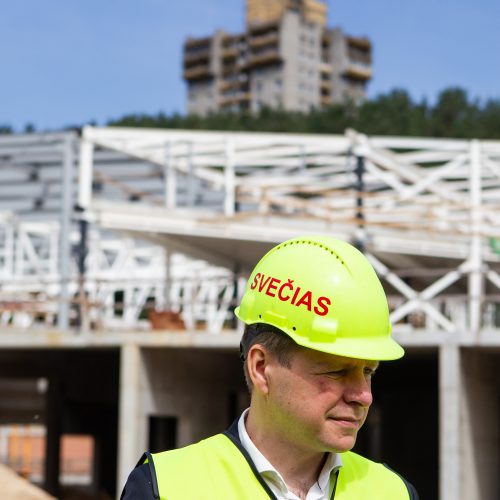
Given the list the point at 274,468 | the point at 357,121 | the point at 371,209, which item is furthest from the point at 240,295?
the point at 357,121

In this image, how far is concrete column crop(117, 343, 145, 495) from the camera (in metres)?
17.7

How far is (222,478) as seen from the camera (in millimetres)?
2080

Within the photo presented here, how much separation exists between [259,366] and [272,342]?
0.18 feet

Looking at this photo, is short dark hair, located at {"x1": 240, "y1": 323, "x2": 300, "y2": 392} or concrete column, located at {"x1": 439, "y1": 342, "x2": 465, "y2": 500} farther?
concrete column, located at {"x1": 439, "y1": 342, "x2": 465, "y2": 500}

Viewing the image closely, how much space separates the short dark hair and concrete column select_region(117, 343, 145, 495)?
15.8 m

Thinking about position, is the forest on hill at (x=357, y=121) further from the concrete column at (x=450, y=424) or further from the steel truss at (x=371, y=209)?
the concrete column at (x=450, y=424)

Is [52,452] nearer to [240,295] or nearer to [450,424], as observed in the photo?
[240,295]

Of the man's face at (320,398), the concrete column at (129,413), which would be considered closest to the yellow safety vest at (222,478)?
the man's face at (320,398)

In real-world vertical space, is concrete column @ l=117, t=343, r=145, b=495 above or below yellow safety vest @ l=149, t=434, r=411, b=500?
below

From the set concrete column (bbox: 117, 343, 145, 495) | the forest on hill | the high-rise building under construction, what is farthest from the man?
the high-rise building under construction

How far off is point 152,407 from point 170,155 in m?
6.89

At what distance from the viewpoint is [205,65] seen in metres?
137

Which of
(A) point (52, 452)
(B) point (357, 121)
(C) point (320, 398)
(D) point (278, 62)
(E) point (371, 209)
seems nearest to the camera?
(C) point (320, 398)

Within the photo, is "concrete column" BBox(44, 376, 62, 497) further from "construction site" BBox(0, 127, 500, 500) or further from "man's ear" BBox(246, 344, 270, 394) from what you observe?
"man's ear" BBox(246, 344, 270, 394)
